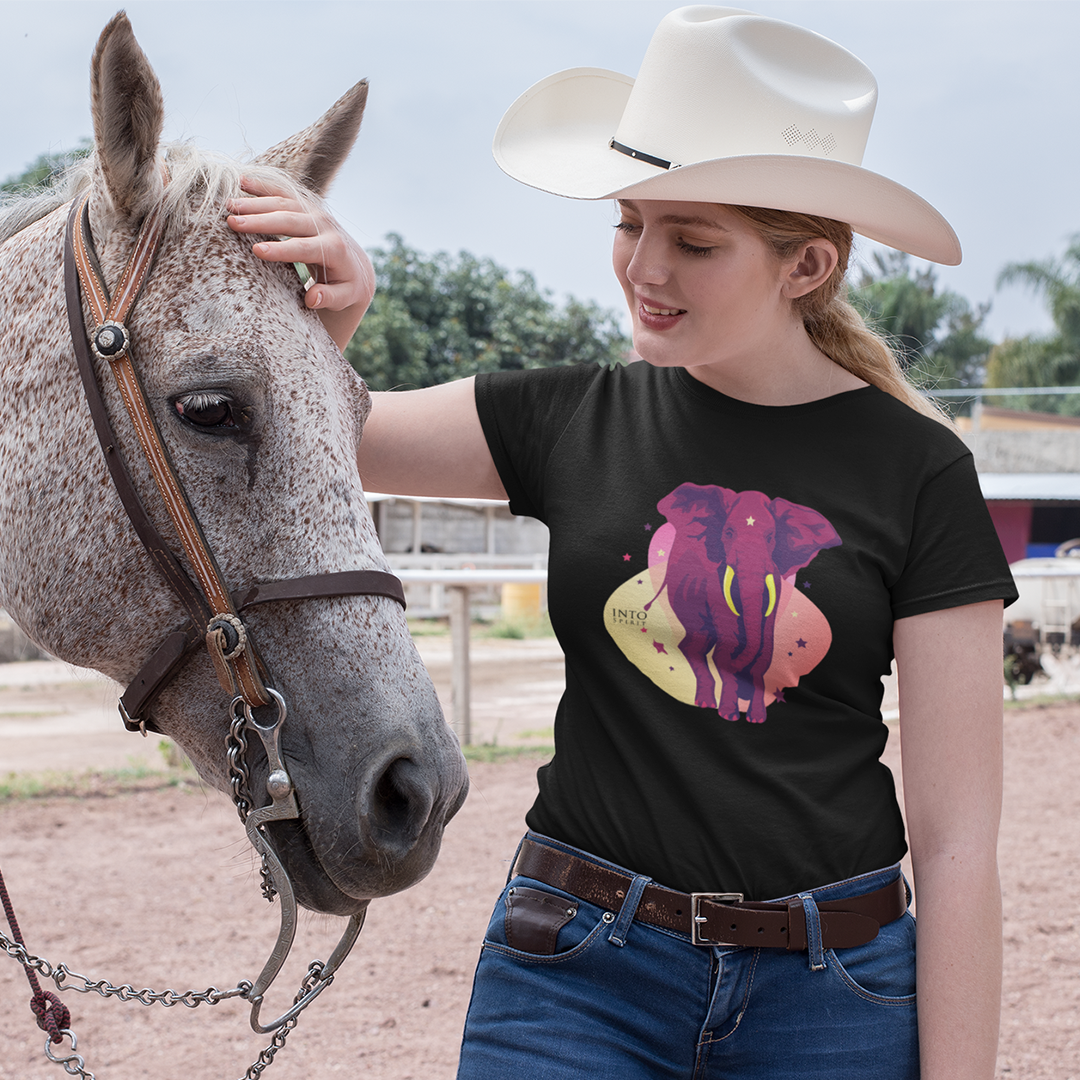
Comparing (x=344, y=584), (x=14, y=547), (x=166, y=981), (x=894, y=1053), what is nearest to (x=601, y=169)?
(x=344, y=584)

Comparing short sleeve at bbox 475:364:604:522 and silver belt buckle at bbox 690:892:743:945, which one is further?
short sleeve at bbox 475:364:604:522

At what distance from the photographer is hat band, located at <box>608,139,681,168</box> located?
1.61 metres

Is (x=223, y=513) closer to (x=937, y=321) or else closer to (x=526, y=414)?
(x=526, y=414)

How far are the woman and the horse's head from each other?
17cm

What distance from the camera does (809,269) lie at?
1.67 meters

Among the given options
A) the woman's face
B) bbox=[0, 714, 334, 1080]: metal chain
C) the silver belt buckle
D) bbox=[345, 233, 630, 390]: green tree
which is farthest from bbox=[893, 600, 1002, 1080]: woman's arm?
bbox=[345, 233, 630, 390]: green tree

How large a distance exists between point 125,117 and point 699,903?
1.48 meters

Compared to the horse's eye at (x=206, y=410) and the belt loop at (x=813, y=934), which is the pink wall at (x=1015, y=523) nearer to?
the belt loop at (x=813, y=934)

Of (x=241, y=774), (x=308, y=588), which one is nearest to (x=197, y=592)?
(x=308, y=588)

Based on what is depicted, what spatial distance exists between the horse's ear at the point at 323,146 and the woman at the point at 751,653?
225 mm

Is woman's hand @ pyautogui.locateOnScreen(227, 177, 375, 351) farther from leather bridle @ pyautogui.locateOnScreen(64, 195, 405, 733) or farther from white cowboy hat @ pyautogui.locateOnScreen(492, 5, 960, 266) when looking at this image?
white cowboy hat @ pyautogui.locateOnScreen(492, 5, 960, 266)

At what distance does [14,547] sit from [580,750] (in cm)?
96

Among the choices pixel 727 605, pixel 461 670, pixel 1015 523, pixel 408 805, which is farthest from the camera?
pixel 1015 523

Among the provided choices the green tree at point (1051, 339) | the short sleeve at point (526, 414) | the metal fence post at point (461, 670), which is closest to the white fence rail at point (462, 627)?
the metal fence post at point (461, 670)
